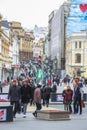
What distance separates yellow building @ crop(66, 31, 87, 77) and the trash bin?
88596 millimetres

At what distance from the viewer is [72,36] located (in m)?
112

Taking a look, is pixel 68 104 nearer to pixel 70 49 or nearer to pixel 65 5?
pixel 70 49

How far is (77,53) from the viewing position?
368 feet

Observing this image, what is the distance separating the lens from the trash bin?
2016cm

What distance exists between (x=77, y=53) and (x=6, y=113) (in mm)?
92383

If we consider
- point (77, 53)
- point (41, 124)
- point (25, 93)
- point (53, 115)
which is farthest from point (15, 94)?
point (77, 53)

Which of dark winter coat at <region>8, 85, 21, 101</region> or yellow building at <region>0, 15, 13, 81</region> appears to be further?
yellow building at <region>0, 15, 13, 81</region>

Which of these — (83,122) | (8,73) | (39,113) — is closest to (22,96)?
(39,113)

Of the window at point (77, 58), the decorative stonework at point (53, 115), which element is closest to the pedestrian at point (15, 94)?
the decorative stonework at point (53, 115)

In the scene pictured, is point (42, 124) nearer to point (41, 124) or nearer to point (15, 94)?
point (41, 124)

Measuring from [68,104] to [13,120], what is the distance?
15.5 feet

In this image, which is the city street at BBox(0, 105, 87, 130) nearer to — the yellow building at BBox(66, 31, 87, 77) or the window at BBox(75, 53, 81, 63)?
the yellow building at BBox(66, 31, 87, 77)

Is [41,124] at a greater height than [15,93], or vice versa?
[15,93]

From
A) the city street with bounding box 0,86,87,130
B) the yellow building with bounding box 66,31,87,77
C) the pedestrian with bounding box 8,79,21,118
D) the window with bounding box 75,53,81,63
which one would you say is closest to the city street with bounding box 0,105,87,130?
the city street with bounding box 0,86,87,130
